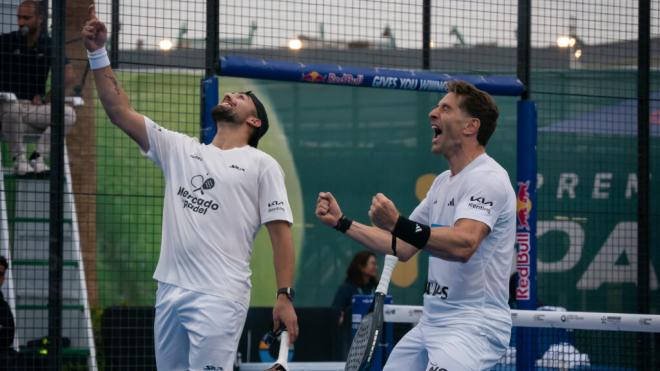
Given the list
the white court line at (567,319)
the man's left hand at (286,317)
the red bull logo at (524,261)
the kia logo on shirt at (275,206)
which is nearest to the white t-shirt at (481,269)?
the man's left hand at (286,317)

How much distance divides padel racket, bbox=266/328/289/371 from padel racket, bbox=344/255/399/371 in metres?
0.40

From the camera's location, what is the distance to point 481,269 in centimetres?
560

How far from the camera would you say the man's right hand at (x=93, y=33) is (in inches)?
226

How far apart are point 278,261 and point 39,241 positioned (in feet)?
15.0

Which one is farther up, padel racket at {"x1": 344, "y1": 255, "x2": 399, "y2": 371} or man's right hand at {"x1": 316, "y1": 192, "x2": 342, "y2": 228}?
man's right hand at {"x1": 316, "y1": 192, "x2": 342, "y2": 228}

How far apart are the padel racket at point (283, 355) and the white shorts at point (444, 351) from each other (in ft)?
1.94

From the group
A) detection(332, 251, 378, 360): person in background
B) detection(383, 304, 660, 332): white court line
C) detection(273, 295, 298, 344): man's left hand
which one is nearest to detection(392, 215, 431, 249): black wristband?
detection(273, 295, 298, 344): man's left hand

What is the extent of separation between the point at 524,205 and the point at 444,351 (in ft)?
11.3

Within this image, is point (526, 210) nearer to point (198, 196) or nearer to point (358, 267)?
point (358, 267)

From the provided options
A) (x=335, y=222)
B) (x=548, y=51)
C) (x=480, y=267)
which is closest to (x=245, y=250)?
(x=335, y=222)

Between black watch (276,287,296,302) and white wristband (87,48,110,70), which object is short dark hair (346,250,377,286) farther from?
white wristband (87,48,110,70)

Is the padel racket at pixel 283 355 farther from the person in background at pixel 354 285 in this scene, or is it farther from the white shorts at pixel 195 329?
the person in background at pixel 354 285

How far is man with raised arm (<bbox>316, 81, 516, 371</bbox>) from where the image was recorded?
5285 mm

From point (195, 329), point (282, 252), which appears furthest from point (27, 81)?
point (195, 329)
